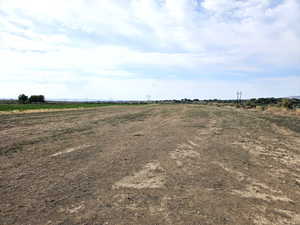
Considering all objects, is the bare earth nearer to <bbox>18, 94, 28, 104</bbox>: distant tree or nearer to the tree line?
<bbox>18, 94, 28, 104</bbox>: distant tree

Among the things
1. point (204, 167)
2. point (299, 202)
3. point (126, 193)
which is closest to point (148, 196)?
point (126, 193)

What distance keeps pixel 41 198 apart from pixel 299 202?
17.9 ft

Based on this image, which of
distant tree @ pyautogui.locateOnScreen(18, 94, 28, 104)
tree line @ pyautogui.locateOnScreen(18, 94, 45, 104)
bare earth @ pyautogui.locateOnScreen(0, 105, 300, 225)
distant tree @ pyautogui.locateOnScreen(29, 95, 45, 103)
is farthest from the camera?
distant tree @ pyautogui.locateOnScreen(29, 95, 45, 103)

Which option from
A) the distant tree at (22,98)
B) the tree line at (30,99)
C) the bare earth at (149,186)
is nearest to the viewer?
the bare earth at (149,186)

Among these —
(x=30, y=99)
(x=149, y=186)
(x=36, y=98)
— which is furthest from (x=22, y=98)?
(x=149, y=186)

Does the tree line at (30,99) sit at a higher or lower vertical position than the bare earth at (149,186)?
higher

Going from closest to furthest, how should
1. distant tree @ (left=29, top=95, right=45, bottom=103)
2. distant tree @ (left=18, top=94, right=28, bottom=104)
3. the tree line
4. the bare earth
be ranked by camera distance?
1. the bare earth
2. distant tree @ (left=18, top=94, right=28, bottom=104)
3. the tree line
4. distant tree @ (left=29, top=95, right=45, bottom=103)

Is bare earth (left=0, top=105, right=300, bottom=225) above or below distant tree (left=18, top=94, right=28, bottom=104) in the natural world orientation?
below

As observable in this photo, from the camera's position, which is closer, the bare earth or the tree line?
the bare earth

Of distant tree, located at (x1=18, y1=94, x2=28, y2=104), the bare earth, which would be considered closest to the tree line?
distant tree, located at (x1=18, y1=94, x2=28, y2=104)

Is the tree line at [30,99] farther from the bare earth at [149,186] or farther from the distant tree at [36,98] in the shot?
the bare earth at [149,186]

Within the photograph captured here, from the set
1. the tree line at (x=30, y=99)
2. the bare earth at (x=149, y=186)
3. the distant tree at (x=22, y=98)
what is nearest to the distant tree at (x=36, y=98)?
the tree line at (x=30, y=99)

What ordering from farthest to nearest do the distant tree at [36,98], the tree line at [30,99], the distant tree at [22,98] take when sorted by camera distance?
1. the distant tree at [36,98]
2. the tree line at [30,99]
3. the distant tree at [22,98]

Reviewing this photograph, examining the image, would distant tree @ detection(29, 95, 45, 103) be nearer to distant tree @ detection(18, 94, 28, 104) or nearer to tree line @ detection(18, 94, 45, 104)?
tree line @ detection(18, 94, 45, 104)
